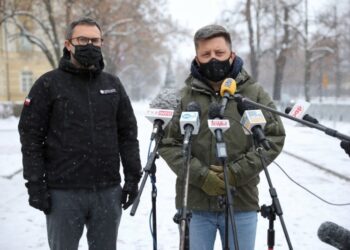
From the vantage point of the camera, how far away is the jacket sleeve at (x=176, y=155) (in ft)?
9.07

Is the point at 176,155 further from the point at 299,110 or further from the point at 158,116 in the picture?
the point at 299,110

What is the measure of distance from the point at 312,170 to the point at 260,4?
23207mm

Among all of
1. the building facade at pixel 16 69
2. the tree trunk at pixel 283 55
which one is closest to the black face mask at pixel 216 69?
the tree trunk at pixel 283 55

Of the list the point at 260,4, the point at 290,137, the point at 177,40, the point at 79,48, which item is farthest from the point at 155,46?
the point at 79,48

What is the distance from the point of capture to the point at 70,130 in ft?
10.1

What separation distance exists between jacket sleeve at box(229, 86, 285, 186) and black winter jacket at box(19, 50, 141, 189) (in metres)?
0.96

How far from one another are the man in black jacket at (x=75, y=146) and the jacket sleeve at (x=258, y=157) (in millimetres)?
928

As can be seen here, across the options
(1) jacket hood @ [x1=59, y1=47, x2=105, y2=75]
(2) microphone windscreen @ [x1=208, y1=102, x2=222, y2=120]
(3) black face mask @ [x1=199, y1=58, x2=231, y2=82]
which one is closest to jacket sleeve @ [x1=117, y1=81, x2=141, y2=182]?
(1) jacket hood @ [x1=59, y1=47, x2=105, y2=75]

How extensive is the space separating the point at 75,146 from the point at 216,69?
113cm

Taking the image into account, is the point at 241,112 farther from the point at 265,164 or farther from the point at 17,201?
the point at 17,201

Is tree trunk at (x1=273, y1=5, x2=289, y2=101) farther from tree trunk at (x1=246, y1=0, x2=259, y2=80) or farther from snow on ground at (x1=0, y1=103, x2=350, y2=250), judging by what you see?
snow on ground at (x1=0, y1=103, x2=350, y2=250)

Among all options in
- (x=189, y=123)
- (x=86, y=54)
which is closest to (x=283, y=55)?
(x=86, y=54)

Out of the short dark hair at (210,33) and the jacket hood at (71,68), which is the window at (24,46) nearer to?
the jacket hood at (71,68)

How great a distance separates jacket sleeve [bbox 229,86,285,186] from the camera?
9.16 ft
